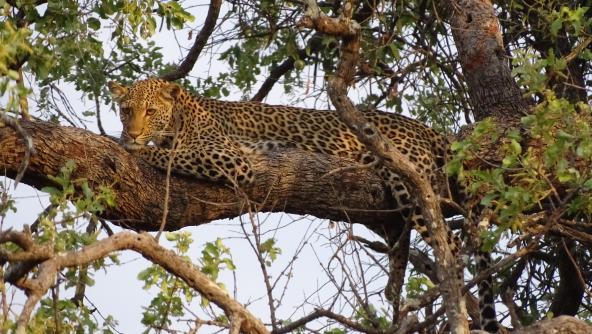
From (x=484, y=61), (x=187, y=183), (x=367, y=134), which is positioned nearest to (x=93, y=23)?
(x=187, y=183)

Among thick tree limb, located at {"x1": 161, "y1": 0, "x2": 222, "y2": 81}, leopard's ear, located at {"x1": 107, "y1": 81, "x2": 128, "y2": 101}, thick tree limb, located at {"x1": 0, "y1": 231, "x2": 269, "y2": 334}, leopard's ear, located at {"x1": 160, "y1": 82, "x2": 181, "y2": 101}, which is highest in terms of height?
thick tree limb, located at {"x1": 161, "y1": 0, "x2": 222, "y2": 81}

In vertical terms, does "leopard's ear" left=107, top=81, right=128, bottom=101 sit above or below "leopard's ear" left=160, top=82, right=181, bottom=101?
above

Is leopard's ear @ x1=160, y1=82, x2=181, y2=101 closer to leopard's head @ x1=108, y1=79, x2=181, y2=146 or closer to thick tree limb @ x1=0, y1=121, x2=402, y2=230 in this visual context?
leopard's head @ x1=108, y1=79, x2=181, y2=146

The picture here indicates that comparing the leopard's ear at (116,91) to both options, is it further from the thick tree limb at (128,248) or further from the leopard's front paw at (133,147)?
the thick tree limb at (128,248)

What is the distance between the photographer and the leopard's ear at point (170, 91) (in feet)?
31.1

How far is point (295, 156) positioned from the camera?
7918 millimetres

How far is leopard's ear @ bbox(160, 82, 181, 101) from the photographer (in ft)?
31.1

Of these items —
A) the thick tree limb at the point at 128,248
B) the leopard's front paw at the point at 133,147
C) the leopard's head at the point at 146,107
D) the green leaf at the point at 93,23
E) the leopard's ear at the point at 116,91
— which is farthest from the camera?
the leopard's ear at the point at 116,91

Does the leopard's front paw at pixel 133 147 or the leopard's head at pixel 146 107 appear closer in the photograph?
the leopard's front paw at pixel 133 147

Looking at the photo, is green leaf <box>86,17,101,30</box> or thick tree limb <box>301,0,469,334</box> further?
green leaf <box>86,17,101,30</box>

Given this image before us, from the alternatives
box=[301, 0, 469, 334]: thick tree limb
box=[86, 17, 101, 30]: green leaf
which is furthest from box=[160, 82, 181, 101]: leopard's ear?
box=[301, 0, 469, 334]: thick tree limb

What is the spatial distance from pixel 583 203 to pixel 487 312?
226 cm

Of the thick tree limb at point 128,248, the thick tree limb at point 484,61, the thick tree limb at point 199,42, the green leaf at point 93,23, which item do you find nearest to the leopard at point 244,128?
the thick tree limb at point 199,42

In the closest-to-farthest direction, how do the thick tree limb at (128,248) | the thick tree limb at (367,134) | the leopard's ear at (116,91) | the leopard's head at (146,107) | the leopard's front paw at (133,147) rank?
the thick tree limb at (128,248) < the thick tree limb at (367,134) < the leopard's front paw at (133,147) < the leopard's head at (146,107) < the leopard's ear at (116,91)
